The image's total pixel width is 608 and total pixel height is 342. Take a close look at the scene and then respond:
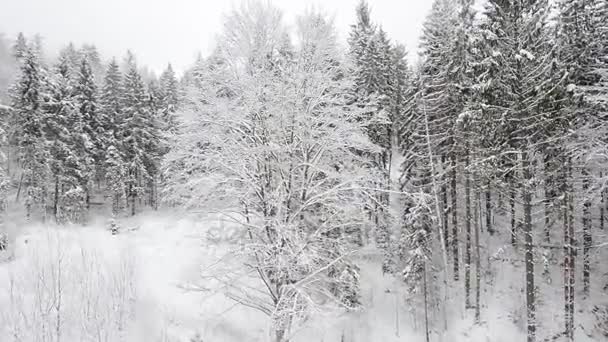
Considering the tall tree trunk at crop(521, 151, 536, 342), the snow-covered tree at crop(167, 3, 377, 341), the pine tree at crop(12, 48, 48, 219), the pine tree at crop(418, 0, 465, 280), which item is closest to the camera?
the snow-covered tree at crop(167, 3, 377, 341)

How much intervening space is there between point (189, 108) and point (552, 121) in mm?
14231

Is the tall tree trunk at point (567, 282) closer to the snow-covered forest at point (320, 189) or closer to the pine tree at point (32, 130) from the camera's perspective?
the snow-covered forest at point (320, 189)

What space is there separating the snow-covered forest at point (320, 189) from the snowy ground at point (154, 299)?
0.10m

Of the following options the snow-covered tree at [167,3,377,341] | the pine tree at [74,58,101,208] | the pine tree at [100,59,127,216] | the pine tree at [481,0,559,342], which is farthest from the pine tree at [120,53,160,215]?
the pine tree at [481,0,559,342]

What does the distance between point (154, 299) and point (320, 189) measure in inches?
350

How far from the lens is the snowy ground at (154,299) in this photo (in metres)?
7.12

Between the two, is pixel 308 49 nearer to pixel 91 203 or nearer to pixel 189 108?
pixel 189 108

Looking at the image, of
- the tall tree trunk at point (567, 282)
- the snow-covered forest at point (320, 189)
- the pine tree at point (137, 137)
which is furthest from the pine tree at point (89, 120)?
the tall tree trunk at point (567, 282)

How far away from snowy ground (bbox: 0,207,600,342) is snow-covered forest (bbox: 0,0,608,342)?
96 millimetres

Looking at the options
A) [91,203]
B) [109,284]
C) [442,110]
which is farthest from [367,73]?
[91,203]

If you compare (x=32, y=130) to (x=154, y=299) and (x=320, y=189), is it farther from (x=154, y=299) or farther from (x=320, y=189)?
(x=320, y=189)

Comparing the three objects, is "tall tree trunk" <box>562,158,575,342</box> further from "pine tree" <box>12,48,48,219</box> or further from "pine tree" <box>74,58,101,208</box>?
"pine tree" <box>74,58,101,208</box>

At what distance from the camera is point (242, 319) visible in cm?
1473

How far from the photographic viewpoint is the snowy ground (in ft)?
23.4
